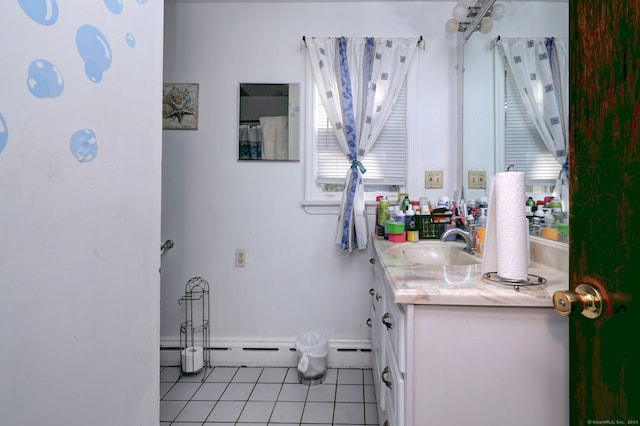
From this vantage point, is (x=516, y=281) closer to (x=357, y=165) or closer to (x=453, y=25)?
(x=357, y=165)

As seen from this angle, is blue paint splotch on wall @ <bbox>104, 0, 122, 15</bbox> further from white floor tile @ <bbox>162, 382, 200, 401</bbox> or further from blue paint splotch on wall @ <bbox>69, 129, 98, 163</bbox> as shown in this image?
white floor tile @ <bbox>162, 382, 200, 401</bbox>

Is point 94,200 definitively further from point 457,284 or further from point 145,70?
point 457,284

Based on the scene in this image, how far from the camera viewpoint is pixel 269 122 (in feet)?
6.73

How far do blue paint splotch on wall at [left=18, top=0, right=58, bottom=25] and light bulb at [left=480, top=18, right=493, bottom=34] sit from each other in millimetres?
1812

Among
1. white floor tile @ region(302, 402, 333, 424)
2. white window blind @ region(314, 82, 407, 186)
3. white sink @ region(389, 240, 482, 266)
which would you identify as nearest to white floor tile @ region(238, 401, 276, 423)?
white floor tile @ region(302, 402, 333, 424)

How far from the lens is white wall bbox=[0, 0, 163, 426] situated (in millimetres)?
583

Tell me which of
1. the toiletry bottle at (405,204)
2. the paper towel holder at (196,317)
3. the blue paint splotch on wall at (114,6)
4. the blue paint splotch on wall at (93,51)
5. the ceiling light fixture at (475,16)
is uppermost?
the ceiling light fixture at (475,16)

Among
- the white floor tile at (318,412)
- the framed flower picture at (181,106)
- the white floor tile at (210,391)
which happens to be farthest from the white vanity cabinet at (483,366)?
the framed flower picture at (181,106)

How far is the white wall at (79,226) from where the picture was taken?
58 centimetres

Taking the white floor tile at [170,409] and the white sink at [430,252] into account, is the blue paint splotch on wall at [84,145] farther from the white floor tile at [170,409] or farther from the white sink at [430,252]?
the white floor tile at [170,409]

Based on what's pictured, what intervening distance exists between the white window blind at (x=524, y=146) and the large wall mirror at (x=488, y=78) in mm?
52

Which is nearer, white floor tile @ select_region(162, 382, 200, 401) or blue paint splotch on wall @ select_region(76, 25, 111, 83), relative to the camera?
blue paint splotch on wall @ select_region(76, 25, 111, 83)

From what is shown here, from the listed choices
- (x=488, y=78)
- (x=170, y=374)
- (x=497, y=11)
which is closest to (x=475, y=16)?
(x=497, y=11)

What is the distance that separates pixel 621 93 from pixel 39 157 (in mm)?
1104
